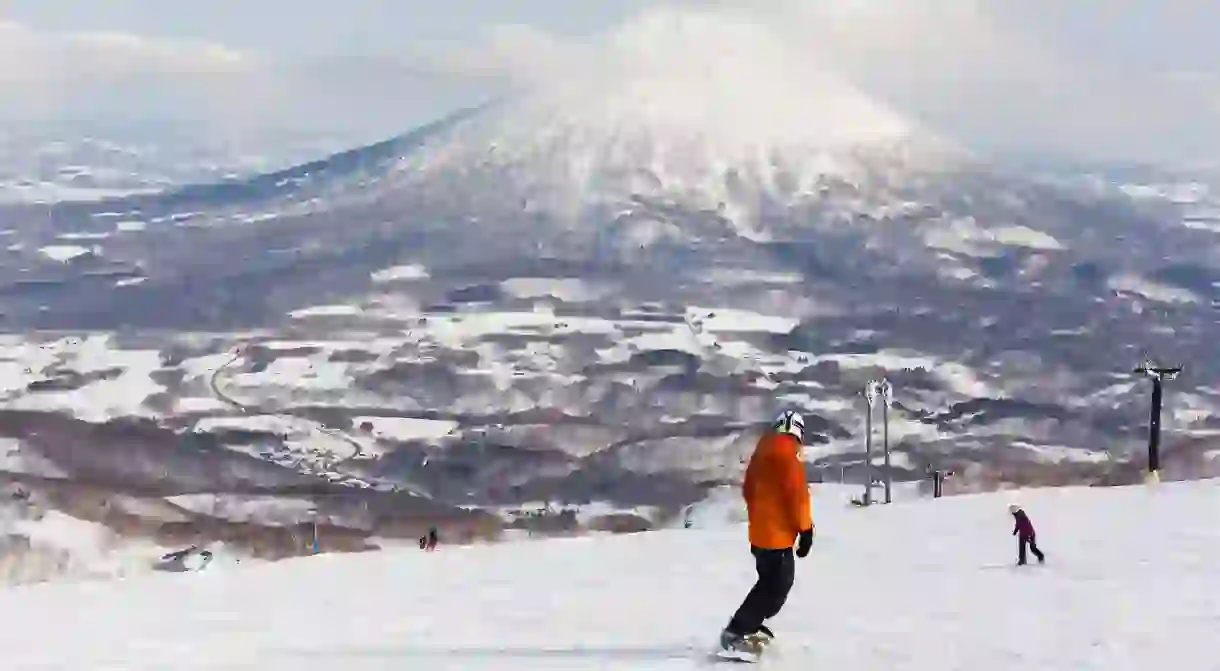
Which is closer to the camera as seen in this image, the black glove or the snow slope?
the black glove

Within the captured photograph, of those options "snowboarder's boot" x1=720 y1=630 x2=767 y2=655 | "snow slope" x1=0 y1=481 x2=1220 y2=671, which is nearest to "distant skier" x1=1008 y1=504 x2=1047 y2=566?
"snow slope" x1=0 y1=481 x2=1220 y2=671

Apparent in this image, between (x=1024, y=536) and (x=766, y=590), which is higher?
(x=766, y=590)

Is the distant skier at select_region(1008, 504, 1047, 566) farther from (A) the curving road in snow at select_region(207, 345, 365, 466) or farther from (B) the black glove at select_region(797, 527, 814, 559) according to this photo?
(A) the curving road in snow at select_region(207, 345, 365, 466)

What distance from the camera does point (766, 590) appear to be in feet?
23.5

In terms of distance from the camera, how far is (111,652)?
8984 millimetres

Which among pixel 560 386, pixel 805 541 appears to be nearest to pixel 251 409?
pixel 560 386

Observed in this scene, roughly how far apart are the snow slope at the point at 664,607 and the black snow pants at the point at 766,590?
28 cm

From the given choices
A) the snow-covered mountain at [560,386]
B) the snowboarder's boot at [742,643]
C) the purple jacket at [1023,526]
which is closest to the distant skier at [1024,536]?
the purple jacket at [1023,526]

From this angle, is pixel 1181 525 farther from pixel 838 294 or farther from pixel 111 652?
pixel 838 294

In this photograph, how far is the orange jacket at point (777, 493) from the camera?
6.93 metres

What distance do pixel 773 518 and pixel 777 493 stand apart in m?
0.14

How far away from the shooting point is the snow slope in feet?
25.6

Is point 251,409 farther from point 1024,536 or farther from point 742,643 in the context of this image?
point 742,643

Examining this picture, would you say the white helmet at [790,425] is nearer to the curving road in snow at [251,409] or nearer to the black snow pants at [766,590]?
the black snow pants at [766,590]
